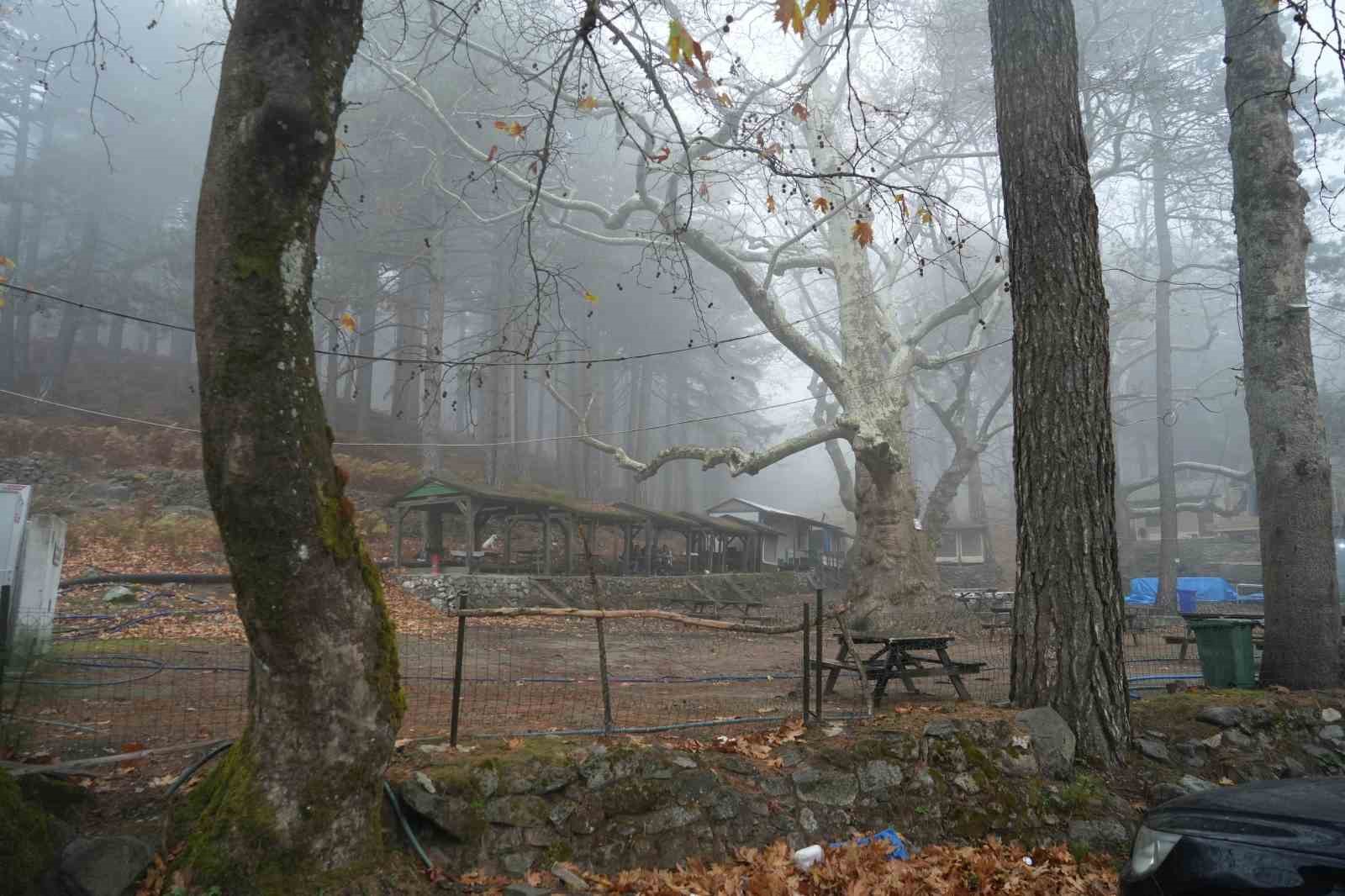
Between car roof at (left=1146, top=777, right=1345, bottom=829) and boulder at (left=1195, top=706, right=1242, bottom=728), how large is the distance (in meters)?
3.69

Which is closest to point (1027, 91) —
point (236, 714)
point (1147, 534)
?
point (236, 714)

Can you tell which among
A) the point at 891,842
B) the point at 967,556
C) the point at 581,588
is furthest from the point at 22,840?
the point at 967,556

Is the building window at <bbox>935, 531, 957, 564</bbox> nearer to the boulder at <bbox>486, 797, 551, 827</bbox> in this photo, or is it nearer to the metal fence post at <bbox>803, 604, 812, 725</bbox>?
the metal fence post at <bbox>803, 604, 812, 725</bbox>

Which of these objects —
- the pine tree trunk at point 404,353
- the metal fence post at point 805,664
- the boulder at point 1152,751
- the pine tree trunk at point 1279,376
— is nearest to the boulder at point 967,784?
the metal fence post at point 805,664

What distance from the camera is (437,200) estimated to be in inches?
1134

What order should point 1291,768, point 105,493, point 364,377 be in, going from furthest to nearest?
point 364,377
point 105,493
point 1291,768

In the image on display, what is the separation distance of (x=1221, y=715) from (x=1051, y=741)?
1947 millimetres

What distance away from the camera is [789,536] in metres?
40.2

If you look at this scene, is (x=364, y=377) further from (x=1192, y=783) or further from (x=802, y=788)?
(x=1192, y=783)

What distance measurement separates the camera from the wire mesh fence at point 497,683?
6.11 m

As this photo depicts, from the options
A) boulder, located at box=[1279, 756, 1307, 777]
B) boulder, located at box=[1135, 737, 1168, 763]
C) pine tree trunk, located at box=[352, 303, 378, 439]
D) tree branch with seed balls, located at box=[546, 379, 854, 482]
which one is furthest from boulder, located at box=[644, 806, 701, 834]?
pine tree trunk, located at box=[352, 303, 378, 439]

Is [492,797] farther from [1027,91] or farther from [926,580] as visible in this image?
[926,580]

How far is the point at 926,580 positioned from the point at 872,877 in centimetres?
1565

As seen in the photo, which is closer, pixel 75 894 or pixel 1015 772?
pixel 75 894
